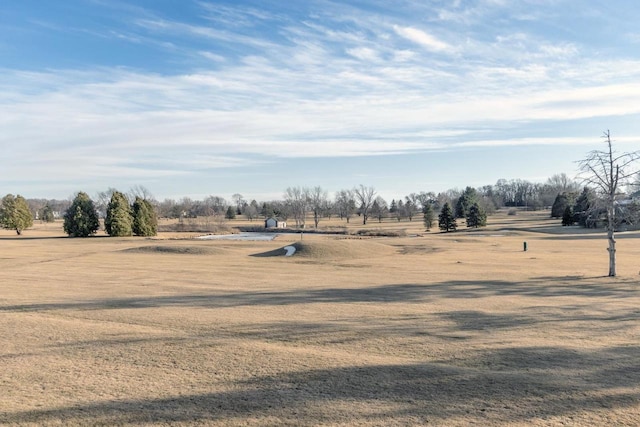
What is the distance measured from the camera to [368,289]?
20656 millimetres

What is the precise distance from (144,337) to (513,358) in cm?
932

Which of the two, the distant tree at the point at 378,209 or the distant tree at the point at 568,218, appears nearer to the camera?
the distant tree at the point at 568,218

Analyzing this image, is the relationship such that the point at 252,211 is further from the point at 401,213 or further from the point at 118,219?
the point at 118,219

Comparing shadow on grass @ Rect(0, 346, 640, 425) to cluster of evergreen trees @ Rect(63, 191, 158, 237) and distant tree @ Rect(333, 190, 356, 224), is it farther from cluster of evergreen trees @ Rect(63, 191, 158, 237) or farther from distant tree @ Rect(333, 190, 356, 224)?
distant tree @ Rect(333, 190, 356, 224)

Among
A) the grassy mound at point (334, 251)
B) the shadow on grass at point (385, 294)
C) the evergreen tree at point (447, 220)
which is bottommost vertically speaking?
the shadow on grass at point (385, 294)

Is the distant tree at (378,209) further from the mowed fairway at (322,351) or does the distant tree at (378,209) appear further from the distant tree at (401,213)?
the mowed fairway at (322,351)

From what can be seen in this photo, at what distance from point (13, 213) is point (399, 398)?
82055 millimetres

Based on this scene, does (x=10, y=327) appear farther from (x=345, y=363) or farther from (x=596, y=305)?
(x=596, y=305)

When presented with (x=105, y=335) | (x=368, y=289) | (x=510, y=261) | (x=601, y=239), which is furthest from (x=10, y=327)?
(x=601, y=239)

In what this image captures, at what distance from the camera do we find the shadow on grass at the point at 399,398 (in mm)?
7266

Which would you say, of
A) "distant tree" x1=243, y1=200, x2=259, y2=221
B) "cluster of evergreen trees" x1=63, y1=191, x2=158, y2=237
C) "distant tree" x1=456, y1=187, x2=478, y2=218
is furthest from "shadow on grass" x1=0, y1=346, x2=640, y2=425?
"distant tree" x1=243, y1=200, x2=259, y2=221

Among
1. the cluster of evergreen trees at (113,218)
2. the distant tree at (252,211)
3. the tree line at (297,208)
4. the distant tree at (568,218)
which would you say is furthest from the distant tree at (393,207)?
the cluster of evergreen trees at (113,218)

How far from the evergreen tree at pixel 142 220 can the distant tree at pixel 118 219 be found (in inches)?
48.3

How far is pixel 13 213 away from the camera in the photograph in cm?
7231
